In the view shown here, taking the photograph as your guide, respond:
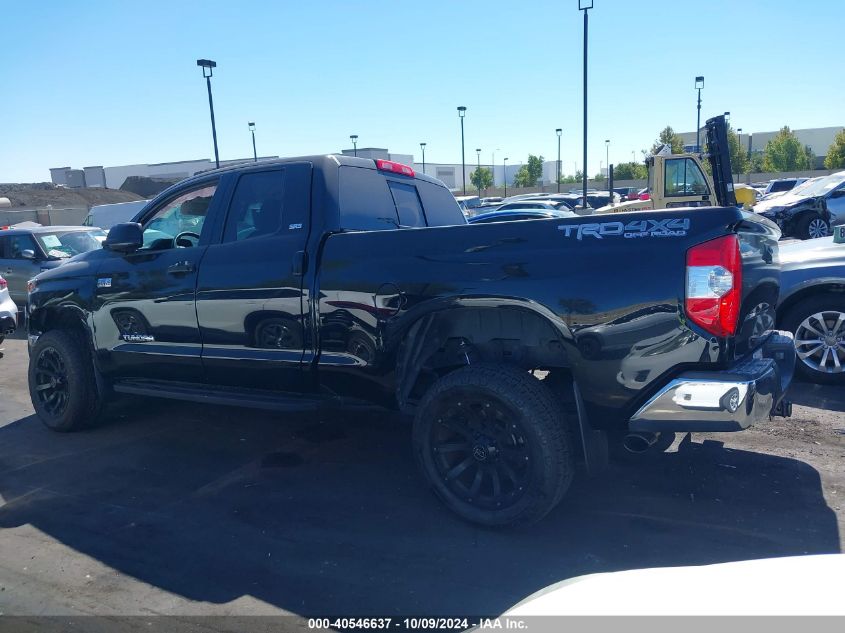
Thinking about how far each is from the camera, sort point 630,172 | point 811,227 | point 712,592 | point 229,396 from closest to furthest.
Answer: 1. point 712,592
2. point 229,396
3. point 811,227
4. point 630,172

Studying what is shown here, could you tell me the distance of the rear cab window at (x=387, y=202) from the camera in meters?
4.64

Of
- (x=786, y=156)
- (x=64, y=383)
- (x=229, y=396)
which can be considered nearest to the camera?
(x=229, y=396)

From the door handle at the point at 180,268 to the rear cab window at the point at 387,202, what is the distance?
1.25 metres

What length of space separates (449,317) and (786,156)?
241ft

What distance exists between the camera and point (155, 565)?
11.7ft

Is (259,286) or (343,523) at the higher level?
(259,286)

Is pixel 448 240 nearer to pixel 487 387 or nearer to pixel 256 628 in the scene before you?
pixel 487 387

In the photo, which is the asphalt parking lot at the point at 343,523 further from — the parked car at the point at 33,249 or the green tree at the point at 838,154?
the green tree at the point at 838,154

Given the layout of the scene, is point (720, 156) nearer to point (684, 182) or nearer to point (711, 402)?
point (684, 182)

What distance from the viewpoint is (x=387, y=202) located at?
198 inches

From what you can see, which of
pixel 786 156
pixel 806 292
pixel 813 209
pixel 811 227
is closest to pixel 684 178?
pixel 813 209

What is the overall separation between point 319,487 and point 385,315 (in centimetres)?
133

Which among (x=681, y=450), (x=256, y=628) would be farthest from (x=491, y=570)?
(x=681, y=450)

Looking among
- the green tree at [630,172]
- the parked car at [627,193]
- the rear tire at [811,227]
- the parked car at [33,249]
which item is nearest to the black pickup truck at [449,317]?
the parked car at [33,249]
